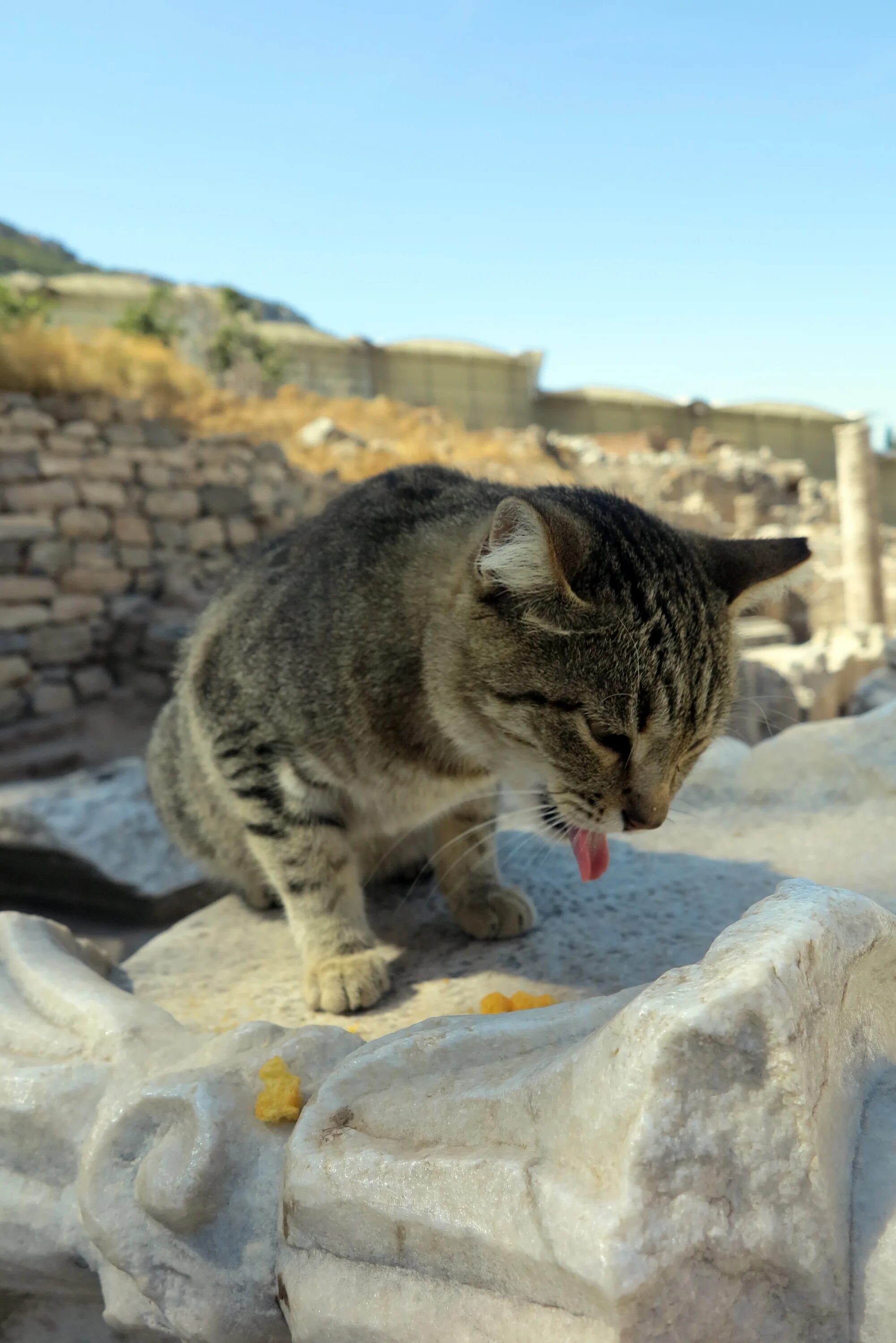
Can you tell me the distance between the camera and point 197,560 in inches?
361

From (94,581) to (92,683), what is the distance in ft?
3.09

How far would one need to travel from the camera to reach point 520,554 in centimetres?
157

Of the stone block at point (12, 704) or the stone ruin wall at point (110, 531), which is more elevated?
the stone ruin wall at point (110, 531)

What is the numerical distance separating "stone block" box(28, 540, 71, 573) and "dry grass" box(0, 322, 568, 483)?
4.88ft

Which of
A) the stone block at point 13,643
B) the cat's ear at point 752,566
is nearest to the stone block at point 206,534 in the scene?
the stone block at point 13,643

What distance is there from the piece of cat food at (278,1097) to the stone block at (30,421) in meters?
7.86

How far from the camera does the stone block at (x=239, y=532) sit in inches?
372

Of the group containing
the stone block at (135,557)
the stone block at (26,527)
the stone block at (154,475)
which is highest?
the stone block at (154,475)

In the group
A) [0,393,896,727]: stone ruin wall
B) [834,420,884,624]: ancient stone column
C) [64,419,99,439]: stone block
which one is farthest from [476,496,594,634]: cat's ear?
[834,420,884,624]: ancient stone column

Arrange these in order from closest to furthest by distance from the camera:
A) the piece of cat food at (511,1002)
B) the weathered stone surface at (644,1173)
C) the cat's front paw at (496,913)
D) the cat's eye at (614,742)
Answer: the weathered stone surface at (644,1173) < the cat's eye at (614,742) < the piece of cat food at (511,1002) < the cat's front paw at (496,913)

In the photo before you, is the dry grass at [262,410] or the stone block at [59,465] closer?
the stone block at [59,465]

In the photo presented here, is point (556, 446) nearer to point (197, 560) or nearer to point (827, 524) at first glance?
point (827, 524)

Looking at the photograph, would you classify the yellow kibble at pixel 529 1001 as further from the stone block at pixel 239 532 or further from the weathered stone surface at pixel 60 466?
the stone block at pixel 239 532

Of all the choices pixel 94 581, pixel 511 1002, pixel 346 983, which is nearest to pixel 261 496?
pixel 94 581
